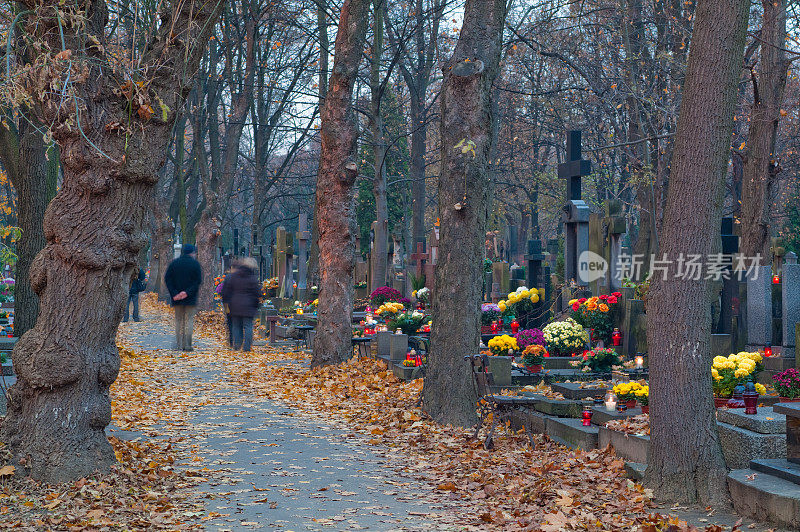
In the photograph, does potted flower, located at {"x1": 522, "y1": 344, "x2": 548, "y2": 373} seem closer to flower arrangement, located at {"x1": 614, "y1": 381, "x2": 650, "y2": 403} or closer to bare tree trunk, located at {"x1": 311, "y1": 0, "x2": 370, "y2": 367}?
flower arrangement, located at {"x1": 614, "y1": 381, "x2": 650, "y2": 403}

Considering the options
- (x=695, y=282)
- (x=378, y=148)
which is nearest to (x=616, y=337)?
(x=695, y=282)

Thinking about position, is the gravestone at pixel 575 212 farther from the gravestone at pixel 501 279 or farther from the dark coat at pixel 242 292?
the dark coat at pixel 242 292

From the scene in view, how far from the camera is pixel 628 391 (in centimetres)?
887

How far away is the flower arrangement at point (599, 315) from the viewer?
46.8 ft

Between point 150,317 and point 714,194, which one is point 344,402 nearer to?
point 714,194

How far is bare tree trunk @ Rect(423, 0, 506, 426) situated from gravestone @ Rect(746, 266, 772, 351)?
5293 mm

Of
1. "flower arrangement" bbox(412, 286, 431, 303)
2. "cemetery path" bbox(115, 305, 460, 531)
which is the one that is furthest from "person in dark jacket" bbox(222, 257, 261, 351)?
"flower arrangement" bbox(412, 286, 431, 303)

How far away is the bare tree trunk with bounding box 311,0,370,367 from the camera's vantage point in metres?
13.6

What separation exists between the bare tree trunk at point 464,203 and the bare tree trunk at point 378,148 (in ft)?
33.6

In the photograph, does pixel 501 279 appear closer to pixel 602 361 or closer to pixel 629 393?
pixel 602 361

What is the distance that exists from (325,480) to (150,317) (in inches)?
886

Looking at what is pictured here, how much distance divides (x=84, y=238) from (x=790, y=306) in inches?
389

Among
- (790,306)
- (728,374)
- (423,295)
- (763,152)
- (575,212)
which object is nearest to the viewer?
(728,374)

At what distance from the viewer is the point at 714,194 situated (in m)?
6.53
